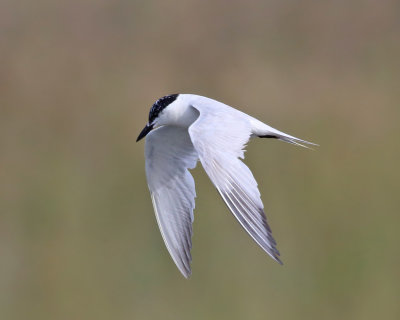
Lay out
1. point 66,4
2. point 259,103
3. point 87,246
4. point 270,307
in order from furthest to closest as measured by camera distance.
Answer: point 66,4 < point 259,103 < point 87,246 < point 270,307

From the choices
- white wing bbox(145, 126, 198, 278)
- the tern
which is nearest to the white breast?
the tern

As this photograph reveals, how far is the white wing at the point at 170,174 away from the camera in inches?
187

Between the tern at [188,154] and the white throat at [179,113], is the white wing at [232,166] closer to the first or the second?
the tern at [188,154]

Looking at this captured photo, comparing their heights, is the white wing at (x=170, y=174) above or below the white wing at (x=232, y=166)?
below

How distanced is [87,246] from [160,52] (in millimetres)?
1795

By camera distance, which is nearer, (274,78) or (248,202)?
(248,202)

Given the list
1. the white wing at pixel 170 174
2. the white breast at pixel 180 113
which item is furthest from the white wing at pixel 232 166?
the white wing at pixel 170 174

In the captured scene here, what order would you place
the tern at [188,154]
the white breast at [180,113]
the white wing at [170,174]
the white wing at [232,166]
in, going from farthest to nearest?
the white wing at [170,174]
the white breast at [180,113]
the tern at [188,154]
the white wing at [232,166]

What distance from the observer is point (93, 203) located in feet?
19.1

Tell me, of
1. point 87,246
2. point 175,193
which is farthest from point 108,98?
point 175,193

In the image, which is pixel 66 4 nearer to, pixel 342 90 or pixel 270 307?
pixel 342 90

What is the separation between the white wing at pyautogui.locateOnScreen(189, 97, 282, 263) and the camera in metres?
3.64

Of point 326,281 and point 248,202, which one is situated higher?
point 248,202

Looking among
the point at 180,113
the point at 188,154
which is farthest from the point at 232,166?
the point at 188,154
